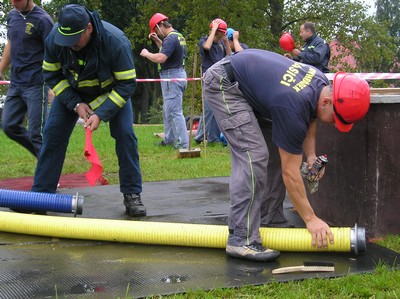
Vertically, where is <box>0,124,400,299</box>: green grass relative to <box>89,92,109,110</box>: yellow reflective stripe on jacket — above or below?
below

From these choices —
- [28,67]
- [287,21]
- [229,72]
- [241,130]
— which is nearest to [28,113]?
[28,67]

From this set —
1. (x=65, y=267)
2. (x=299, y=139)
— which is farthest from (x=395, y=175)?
(x=65, y=267)

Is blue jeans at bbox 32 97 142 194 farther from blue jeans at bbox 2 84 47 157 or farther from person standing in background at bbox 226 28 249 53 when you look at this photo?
person standing in background at bbox 226 28 249 53

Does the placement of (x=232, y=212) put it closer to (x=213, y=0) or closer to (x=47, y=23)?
(x=47, y=23)

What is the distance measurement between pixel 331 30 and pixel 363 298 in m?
26.0

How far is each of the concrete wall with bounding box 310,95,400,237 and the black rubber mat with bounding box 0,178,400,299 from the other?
354mm

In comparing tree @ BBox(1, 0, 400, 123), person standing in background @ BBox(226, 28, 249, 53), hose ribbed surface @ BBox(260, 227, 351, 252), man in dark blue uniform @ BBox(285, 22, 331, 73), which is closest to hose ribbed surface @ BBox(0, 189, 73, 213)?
hose ribbed surface @ BBox(260, 227, 351, 252)

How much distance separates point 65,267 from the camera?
380 cm

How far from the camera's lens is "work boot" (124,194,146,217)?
522cm

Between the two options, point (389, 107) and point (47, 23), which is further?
point (47, 23)

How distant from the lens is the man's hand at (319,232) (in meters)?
3.91

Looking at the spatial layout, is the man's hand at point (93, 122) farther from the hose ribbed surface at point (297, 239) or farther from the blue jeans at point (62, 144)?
the hose ribbed surface at point (297, 239)

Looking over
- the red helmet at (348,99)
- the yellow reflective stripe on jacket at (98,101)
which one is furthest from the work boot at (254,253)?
the yellow reflective stripe on jacket at (98,101)

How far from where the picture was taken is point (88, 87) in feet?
16.5
